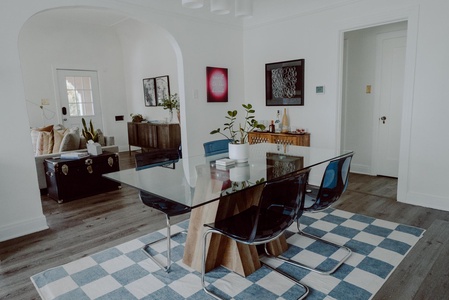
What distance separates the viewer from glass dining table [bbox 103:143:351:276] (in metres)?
1.91

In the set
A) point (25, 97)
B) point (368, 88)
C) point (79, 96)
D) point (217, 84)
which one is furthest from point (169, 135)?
point (368, 88)

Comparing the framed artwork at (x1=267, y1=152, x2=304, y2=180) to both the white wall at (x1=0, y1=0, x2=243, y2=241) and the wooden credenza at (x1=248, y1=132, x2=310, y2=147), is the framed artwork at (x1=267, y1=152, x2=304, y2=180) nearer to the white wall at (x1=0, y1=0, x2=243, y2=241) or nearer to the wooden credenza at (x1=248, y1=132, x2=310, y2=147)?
the wooden credenza at (x1=248, y1=132, x2=310, y2=147)

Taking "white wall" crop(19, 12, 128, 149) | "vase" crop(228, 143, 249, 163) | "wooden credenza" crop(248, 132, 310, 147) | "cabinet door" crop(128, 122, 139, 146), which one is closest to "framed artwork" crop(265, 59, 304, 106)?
"wooden credenza" crop(248, 132, 310, 147)

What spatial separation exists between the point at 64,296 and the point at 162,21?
3.29m

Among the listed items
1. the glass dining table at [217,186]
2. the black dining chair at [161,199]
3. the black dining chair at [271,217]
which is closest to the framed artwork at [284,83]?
the glass dining table at [217,186]

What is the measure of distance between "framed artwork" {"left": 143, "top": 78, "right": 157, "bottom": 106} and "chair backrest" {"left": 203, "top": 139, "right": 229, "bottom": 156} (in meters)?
4.15

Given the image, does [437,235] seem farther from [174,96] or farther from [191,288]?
[174,96]

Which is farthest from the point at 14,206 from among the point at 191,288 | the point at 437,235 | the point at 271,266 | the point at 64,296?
the point at 437,235

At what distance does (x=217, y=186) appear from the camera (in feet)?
6.31

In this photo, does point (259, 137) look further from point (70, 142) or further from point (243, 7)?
point (70, 142)

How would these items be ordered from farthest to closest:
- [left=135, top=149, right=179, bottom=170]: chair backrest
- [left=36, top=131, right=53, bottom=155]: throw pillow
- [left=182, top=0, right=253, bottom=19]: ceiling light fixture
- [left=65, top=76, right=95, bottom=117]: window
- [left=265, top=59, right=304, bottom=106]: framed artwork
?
[left=65, top=76, right=95, bottom=117]: window, [left=36, top=131, right=53, bottom=155]: throw pillow, [left=265, top=59, right=304, bottom=106]: framed artwork, [left=135, top=149, right=179, bottom=170]: chair backrest, [left=182, top=0, right=253, bottom=19]: ceiling light fixture

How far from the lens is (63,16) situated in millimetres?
6176

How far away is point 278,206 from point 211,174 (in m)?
0.58

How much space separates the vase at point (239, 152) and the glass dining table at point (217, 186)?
0.23 feet
